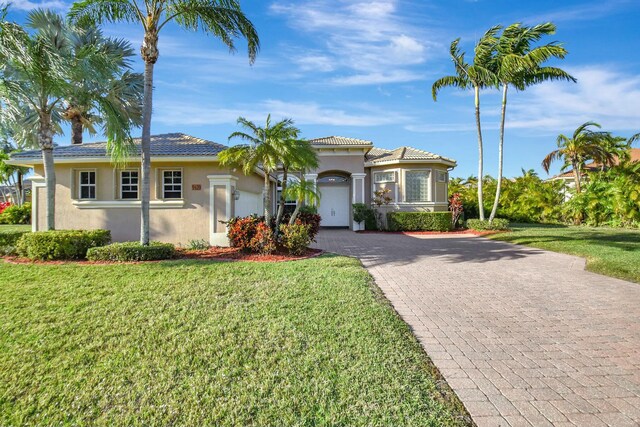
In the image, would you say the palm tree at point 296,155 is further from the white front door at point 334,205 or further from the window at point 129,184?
the white front door at point 334,205

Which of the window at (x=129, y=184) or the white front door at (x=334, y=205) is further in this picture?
the white front door at (x=334, y=205)

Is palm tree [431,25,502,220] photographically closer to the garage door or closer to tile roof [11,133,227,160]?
the garage door

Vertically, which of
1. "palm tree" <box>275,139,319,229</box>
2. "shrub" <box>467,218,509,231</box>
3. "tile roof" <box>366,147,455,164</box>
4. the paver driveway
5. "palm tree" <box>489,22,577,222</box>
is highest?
"palm tree" <box>489,22,577,222</box>

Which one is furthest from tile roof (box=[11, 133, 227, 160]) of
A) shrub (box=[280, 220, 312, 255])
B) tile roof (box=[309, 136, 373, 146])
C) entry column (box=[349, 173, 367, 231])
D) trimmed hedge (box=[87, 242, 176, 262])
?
entry column (box=[349, 173, 367, 231])

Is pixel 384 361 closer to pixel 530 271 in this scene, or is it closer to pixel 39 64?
pixel 530 271

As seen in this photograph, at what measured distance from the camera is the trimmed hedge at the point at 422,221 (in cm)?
1953

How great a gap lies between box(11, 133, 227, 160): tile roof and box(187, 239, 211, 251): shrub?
295 cm

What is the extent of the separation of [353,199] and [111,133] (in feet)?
42.9

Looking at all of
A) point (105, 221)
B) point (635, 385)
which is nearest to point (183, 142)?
point (105, 221)

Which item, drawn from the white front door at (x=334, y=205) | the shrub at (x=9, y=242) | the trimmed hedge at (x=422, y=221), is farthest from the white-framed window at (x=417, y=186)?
the shrub at (x=9, y=242)

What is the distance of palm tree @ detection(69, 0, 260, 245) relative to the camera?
9.57 metres

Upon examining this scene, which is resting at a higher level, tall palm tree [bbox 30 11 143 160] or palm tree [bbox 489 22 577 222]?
palm tree [bbox 489 22 577 222]

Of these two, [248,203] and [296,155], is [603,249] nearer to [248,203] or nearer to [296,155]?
[296,155]

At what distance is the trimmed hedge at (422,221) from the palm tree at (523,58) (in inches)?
232
